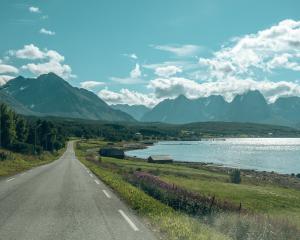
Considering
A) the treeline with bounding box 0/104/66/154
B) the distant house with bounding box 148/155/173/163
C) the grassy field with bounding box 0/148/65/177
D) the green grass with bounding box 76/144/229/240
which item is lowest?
the distant house with bounding box 148/155/173/163

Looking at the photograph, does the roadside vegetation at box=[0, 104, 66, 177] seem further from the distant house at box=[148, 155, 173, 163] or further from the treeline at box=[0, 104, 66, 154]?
the distant house at box=[148, 155, 173, 163]

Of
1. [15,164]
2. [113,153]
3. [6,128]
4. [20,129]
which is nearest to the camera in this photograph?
[15,164]

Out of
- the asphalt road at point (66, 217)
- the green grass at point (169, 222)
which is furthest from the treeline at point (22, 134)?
the green grass at point (169, 222)

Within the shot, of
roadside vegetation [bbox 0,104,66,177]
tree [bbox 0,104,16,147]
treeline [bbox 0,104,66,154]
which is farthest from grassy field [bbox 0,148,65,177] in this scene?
tree [bbox 0,104,16,147]

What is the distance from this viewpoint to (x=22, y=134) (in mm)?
111438

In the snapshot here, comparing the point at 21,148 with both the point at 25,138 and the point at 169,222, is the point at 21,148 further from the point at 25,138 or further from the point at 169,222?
the point at 169,222

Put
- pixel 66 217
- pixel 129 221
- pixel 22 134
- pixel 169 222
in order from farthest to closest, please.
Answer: pixel 22 134 → pixel 66 217 → pixel 129 221 → pixel 169 222

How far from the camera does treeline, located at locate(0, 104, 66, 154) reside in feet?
308

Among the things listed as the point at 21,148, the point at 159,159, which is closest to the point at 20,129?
the point at 21,148

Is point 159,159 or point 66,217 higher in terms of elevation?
point 66,217

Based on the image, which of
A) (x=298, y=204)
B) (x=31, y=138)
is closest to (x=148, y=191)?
(x=298, y=204)

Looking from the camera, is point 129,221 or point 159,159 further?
point 159,159

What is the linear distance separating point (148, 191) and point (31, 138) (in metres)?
100

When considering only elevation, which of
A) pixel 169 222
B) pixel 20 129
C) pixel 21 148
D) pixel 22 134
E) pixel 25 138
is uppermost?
pixel 20 129
